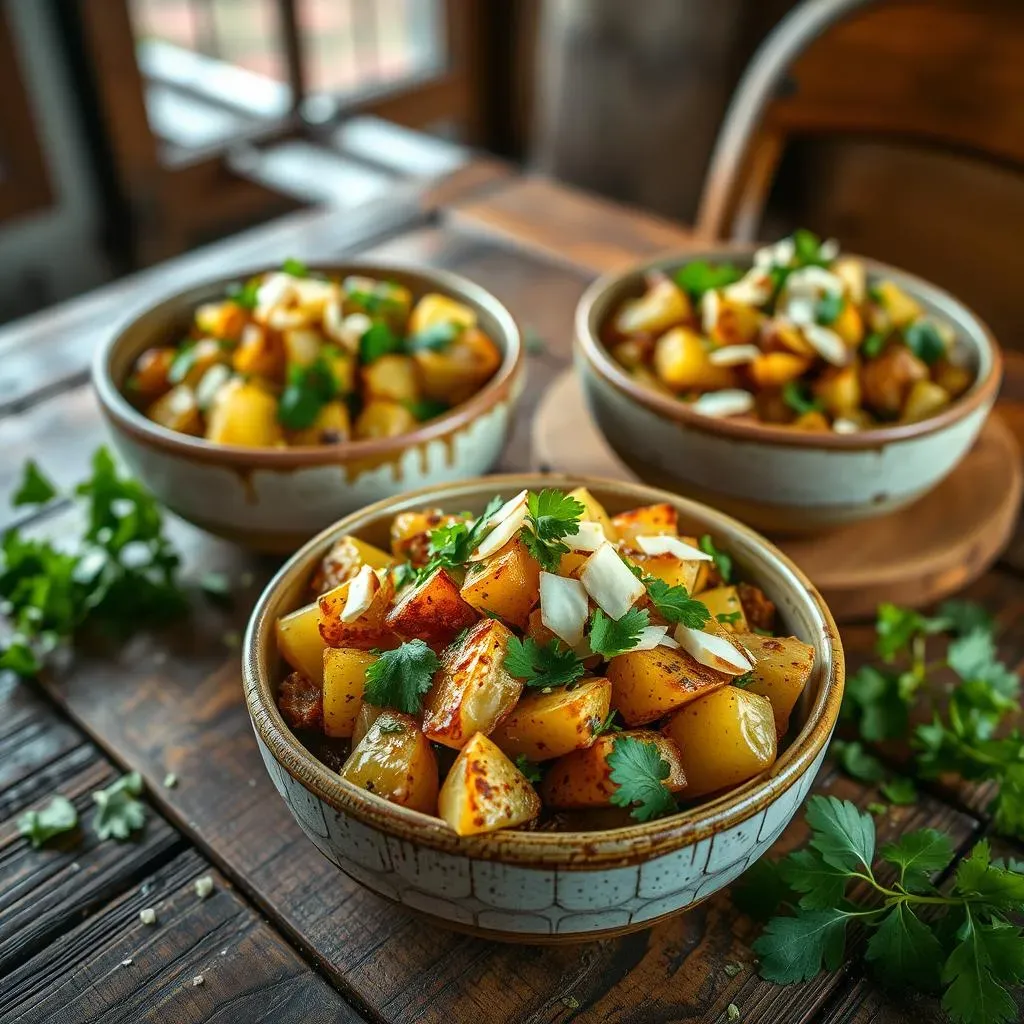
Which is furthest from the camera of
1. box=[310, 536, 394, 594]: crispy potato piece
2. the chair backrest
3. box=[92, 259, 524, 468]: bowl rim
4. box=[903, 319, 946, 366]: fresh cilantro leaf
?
the chair backrest

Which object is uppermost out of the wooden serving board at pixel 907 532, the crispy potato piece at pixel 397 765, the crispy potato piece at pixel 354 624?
the crispy potato piece at pixel 354 624

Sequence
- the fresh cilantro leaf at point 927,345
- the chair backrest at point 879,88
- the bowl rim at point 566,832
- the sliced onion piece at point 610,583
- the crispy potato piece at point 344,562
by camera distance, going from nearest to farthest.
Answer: the bowl rim at point 566,832 → the sliced onion piece at point 610,583 → the crispy potato piece at point 344,562 → the fresh cilantro leaf at point 927,345 → the chair backrest at point 879,88

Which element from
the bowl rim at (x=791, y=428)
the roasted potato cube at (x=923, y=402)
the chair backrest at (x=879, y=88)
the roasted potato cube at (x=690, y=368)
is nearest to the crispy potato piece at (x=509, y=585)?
the bowl rim at (x=791, y=428)

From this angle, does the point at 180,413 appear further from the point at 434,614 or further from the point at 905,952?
the point at 905,952

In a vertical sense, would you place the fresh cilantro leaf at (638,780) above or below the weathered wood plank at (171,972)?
above

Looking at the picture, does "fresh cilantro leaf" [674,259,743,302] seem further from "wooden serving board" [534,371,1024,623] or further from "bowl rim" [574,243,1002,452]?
"wooden serving board" [534,371,1024,623]

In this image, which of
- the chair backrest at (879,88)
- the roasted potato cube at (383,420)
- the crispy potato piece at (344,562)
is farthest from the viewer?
the chair backrest at (879,88)

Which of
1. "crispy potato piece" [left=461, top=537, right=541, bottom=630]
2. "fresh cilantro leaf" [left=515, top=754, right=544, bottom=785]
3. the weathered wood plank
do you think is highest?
"crispy potato piece" [left=461, top=537, right=541, bottom=630]

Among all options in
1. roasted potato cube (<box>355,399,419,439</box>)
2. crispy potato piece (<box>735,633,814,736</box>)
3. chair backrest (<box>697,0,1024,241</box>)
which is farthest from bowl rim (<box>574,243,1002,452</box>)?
chair backrest (<box>697,0,1024,241</box>)

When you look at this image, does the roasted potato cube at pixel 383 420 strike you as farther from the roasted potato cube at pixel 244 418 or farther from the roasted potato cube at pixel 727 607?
the roasted potato cube at pixel 727 607
